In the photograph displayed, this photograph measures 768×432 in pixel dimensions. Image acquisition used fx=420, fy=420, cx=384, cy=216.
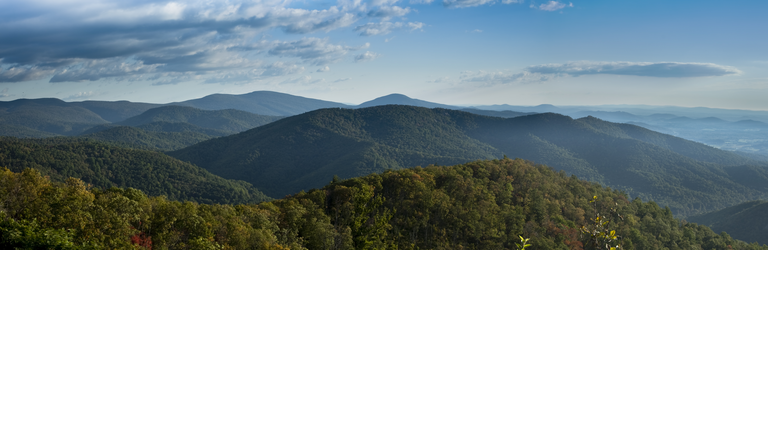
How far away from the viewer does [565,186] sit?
17.3 meters

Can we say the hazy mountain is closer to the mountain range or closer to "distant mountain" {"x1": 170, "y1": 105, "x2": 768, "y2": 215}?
the mountain range

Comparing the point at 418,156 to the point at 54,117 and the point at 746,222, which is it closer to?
the point at 746,222

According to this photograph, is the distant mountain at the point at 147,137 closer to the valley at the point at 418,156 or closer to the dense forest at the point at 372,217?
the valley at the point at 418,156

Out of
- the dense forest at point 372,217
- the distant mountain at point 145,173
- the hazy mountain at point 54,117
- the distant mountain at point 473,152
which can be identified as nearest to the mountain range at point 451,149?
the distant mountain at point 473,152

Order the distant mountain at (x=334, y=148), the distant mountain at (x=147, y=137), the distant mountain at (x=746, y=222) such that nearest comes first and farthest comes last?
the distant mountain at (x=746, y=222) < the distant mountain at (x=334, y=148) < the distant mountain at (x=147, y=137)

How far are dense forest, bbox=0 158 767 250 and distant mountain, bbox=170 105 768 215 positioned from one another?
38665mm

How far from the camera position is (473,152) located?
80.1 metres

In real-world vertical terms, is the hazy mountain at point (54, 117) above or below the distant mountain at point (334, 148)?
above

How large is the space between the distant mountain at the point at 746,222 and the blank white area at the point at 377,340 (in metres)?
32.2

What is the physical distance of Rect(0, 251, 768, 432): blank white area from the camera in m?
1.34

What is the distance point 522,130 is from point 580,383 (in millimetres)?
101885

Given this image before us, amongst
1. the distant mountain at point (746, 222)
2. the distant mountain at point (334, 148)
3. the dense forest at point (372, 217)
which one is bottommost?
the distant mountain at point (746, 222)

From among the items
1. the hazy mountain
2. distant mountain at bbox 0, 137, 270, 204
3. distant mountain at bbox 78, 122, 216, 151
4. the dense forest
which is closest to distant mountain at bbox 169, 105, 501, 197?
distant mountain at bbox 0, 137, 270, 204

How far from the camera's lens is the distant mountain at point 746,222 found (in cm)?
2715
